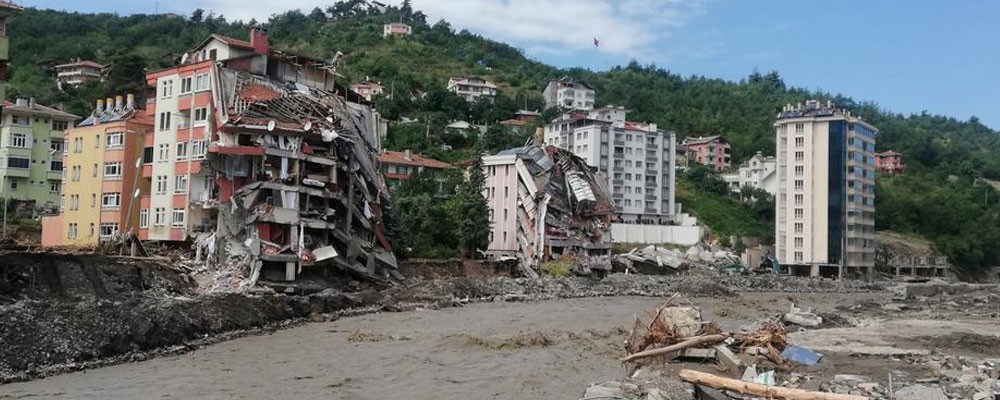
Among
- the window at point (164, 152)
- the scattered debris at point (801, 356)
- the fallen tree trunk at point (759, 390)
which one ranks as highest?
the window at point (164, 152)

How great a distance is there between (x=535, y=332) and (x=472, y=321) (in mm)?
6129

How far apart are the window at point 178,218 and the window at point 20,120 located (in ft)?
115

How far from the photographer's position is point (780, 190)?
105562 mm

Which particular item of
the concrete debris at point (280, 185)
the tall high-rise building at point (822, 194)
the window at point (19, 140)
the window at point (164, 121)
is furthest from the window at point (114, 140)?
the tall high-rise building at point (822, 194)

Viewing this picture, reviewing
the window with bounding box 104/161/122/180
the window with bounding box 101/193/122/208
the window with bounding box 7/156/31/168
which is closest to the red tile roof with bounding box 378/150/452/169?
the window with bounding box 7/156/31/168

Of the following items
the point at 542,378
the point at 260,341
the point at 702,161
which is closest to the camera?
the point at 542,378

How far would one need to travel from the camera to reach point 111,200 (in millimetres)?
56250

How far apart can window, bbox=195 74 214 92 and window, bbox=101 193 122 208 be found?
10.9m

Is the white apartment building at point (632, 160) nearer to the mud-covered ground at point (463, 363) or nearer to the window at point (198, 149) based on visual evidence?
the window at point (198, 149)

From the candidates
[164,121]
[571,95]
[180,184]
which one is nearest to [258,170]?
[180,184]

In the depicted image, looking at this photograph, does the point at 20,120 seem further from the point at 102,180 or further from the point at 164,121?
the point at 164,121

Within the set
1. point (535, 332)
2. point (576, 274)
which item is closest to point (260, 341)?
point (535, 332)

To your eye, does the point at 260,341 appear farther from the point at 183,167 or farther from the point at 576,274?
the point at 576,274

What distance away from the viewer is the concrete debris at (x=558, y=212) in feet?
248
